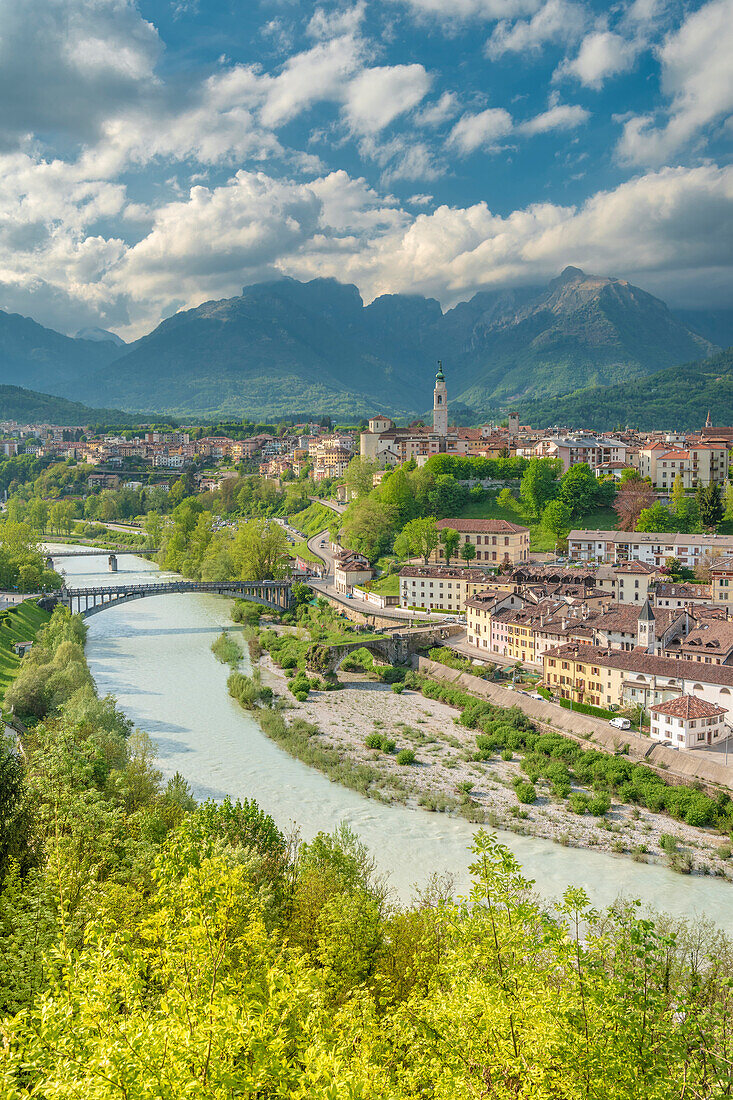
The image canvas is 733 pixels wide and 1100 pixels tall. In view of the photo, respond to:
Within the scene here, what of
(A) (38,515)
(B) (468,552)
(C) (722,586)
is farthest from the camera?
(A) (38,515)

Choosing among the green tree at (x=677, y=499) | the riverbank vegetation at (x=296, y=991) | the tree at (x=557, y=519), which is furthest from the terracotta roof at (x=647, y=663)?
the green tree at (x=677, y=499)

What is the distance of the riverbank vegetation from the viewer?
195 inches

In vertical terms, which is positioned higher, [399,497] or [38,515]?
[399,497]

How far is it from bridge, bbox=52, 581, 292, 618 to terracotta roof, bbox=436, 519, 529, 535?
44.4 ft

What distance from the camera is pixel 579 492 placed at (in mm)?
60688

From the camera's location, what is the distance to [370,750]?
91.1 feet

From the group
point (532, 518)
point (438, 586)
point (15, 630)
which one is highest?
point (532, 518)

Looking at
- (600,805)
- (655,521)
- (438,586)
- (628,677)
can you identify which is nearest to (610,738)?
(628,677)

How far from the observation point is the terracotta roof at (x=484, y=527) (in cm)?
5431

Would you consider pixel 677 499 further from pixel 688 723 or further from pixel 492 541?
pixel 688 723

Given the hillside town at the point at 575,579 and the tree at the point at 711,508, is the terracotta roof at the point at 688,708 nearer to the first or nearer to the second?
the hillside town at the point at 575,579

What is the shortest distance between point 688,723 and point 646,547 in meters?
26.0

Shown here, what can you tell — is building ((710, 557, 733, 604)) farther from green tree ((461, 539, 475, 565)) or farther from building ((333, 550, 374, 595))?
building ((333, 550, 374, 595))

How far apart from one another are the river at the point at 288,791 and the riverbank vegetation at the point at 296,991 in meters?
5.48
